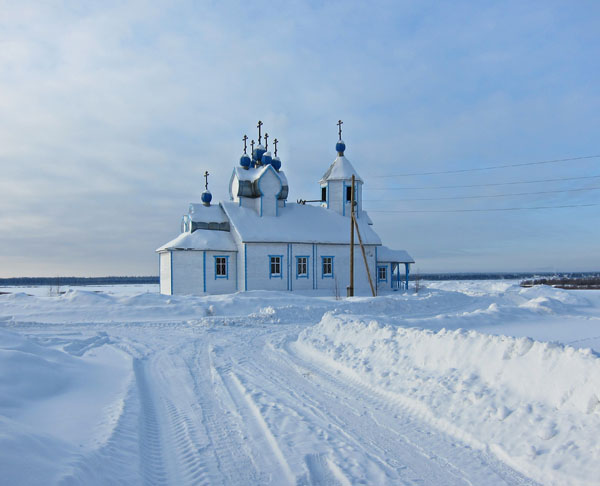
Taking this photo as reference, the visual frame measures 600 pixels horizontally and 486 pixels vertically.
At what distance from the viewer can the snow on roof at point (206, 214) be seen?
2614 centimetres

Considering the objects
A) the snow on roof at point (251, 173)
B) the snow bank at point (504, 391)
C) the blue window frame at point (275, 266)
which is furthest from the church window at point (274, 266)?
the snow bank at point (504, 391)

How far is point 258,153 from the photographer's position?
31.2m

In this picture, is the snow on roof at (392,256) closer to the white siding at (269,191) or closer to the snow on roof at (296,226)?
the snow on roof at (296,226)

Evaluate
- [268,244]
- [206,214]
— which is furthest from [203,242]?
[268,244]

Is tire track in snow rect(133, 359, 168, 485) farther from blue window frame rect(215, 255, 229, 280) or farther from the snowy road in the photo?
blue window frame rect(215, 255, 229, 280)

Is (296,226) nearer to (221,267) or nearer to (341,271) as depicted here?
(341,271)

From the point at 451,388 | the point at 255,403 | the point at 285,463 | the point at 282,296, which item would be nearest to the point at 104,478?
the point at 285,463

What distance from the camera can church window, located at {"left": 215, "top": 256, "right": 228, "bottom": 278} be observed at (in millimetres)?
24812

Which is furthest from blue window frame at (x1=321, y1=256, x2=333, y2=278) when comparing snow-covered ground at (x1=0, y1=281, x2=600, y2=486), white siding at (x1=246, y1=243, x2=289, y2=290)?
snow-covered ground at (x1=0, y1=281, x2=600, y2=486)

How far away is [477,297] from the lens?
25062mm

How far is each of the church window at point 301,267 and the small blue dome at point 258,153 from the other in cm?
912

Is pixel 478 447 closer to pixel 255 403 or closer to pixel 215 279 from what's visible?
pixel 255 403

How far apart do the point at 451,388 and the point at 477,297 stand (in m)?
20.9

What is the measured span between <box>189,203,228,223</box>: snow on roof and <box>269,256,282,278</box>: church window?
4025 millimetres
